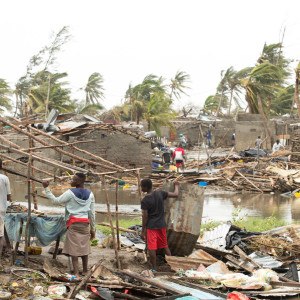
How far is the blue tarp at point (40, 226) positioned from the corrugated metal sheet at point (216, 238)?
8.66 ft

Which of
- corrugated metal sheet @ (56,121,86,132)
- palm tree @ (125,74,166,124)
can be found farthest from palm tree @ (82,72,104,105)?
corrugated metal sheet @ (56,121,86,132)

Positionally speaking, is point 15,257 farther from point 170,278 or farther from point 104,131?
point 104,131

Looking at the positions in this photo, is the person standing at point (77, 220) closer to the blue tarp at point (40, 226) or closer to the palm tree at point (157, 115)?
the blue tarp at point (40, 226)

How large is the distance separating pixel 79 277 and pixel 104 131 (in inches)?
528

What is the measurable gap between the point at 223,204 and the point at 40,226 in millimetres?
8807

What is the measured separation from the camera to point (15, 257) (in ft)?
20.5

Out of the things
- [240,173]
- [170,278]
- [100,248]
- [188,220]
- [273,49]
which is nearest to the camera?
[170,278]

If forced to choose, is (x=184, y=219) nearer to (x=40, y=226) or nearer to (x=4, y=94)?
(x=40, y=226)

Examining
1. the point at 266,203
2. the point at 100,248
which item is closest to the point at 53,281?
the point at 100,248

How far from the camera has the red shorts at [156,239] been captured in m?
6.51

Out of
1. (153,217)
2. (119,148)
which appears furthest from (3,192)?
(119,148)

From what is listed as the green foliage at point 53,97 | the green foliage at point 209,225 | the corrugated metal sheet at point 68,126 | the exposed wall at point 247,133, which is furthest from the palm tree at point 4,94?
the green foliage at point 209,225

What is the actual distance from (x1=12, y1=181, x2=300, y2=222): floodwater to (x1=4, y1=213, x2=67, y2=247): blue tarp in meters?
4.71

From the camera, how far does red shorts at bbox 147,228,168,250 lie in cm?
651
